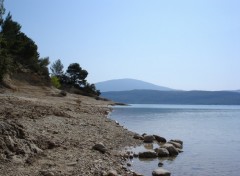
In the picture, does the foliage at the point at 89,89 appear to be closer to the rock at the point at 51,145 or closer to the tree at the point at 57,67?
the tree at the point at 57,67

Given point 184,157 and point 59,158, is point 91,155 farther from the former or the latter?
point 184,157

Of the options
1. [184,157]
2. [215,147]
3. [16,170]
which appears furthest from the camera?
[215,147]

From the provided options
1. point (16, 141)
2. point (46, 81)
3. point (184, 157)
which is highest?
point (46, 81)

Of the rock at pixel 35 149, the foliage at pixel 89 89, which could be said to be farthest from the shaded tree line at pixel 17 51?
the rock at pixel 35 149

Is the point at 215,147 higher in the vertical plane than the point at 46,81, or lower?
lower

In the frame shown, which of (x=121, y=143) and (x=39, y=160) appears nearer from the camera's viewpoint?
(x=39, y=160)

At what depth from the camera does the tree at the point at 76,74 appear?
121625mm

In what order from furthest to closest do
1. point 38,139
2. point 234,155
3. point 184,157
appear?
1. point 234,155
2. point 184,157
3. point 38,139

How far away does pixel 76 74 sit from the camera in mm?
122562

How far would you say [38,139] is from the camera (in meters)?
16.6

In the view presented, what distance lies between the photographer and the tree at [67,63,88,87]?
121625 millimetres

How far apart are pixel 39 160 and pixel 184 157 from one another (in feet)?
35.1

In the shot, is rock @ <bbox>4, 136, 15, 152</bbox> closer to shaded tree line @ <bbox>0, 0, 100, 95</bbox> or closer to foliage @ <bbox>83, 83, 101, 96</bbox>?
shaded tree line @ <bbox>0, 0, 100, 95</bbox>

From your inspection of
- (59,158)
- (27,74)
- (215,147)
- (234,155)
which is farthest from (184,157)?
(27,74)
